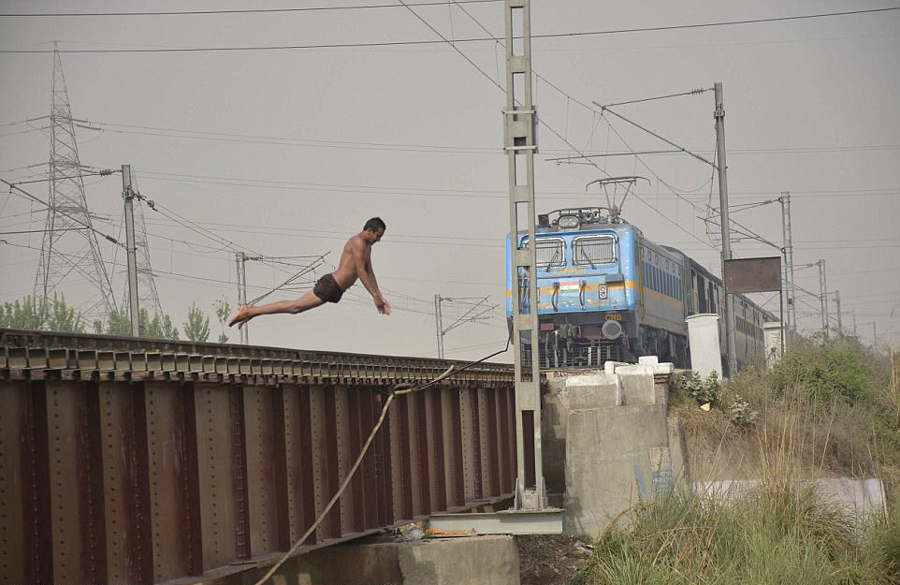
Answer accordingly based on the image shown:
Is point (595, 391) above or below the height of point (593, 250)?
below

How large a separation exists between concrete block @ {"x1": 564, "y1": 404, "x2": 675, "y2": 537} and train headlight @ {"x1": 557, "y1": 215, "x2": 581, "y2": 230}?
10.2 meters

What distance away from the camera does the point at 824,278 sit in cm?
7319

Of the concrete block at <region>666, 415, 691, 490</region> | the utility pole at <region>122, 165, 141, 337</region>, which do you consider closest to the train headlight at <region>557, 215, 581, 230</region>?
the concrete block at <region>666, 415, 691, 490</region>

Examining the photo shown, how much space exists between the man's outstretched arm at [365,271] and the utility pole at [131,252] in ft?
53.0

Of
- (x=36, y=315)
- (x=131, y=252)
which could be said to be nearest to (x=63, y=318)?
(x=36, y=315)

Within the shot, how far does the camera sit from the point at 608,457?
1984cm

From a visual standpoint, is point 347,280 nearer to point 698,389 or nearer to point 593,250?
point 698,389

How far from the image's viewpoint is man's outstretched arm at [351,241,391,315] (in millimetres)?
13188

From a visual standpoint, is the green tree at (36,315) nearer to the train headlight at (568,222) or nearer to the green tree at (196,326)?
the green tree at (196,326)

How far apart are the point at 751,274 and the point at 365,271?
621 inches

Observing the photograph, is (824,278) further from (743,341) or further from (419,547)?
(419,547)

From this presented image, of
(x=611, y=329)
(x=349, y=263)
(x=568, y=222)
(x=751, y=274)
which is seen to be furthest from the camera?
(x=568, y=222)

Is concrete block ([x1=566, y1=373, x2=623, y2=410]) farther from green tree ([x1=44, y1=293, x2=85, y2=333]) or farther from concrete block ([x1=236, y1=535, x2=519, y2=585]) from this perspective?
green tree ([x1=44, y1=293, x2=85, y2=333])

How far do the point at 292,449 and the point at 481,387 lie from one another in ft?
19.1
